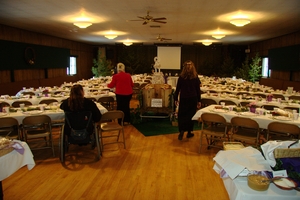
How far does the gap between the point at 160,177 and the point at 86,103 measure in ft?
5.67

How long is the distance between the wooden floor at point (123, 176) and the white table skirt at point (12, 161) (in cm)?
80

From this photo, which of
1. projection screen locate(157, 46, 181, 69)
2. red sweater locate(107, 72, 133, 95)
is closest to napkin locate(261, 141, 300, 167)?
red sweater locate(107, 72, 133, 95)

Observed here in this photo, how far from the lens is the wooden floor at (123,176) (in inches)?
141

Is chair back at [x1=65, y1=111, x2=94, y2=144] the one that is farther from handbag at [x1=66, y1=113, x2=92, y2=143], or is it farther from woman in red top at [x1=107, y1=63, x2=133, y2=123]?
woman in red top at [x1=107, y1=63, x2=133, y2=123]

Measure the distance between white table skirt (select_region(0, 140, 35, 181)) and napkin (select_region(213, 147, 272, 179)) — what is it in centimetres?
206

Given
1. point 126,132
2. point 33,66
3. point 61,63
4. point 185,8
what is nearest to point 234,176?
point 126,132

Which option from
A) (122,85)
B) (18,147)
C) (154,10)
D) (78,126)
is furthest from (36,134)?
(154,10)

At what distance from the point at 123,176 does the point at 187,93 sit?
7.88ft

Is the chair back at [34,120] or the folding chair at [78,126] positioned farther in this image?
the chair back at [34,120]

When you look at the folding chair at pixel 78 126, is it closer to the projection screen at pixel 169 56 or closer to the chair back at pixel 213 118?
the chair back at pixel 213 118

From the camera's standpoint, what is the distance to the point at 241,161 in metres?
2.36

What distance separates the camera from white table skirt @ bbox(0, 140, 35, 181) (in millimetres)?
2707

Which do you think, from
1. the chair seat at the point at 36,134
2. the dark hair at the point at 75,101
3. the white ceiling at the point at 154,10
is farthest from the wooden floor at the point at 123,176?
the white ceiling at the point at 154,10

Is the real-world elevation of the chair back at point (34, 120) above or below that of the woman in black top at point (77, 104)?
below
